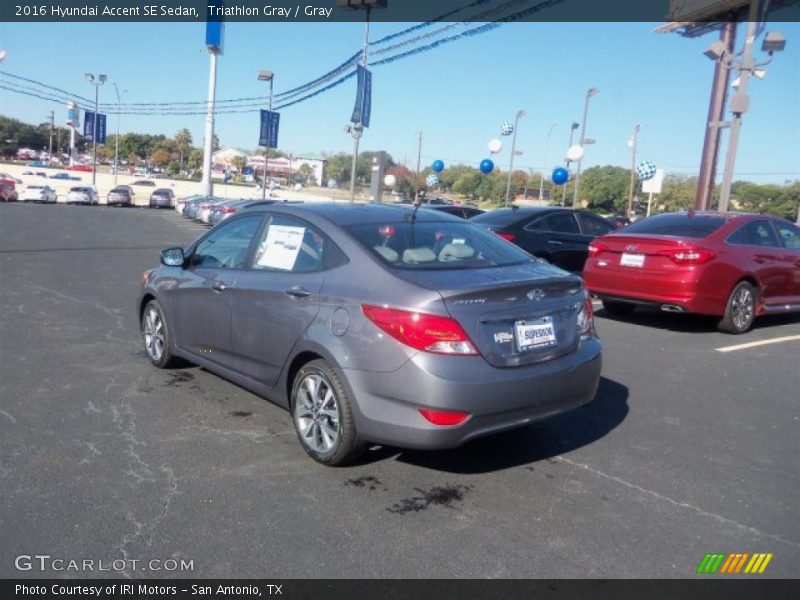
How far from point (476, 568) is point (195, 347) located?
10.2 feet

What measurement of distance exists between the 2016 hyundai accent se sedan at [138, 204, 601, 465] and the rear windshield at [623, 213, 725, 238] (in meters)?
4.43

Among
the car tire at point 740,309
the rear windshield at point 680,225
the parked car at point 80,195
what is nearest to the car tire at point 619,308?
the rear windshield at point 680,225

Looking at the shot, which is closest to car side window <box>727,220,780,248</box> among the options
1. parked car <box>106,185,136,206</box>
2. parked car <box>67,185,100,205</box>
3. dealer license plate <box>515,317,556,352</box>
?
dealer license plate <box>515,317,556,352</box>

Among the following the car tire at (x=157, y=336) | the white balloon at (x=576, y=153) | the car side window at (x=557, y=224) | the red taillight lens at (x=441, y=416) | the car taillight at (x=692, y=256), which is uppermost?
the white balloon at (x=576, y=153)

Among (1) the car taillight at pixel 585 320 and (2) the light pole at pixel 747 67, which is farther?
(2) the light pole at pixel 747 67

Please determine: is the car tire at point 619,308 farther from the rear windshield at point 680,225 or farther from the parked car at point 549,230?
the parked car at point 549,230

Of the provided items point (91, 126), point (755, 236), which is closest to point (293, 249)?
point (755, 236)

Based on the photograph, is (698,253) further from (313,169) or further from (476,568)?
(313,169)

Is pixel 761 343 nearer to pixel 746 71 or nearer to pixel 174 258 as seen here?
pixel 174 258

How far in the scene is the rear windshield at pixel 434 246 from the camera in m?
4.05

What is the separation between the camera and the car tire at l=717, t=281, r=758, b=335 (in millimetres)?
8156

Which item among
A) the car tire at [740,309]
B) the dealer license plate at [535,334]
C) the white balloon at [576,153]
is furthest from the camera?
the white balloon at [576,153]

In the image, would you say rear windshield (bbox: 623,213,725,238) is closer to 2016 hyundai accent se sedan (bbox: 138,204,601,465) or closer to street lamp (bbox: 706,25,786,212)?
2016 hyundai accent se sedan (bbox: 138,204,601,465)

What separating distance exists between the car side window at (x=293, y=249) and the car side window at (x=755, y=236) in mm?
5943
